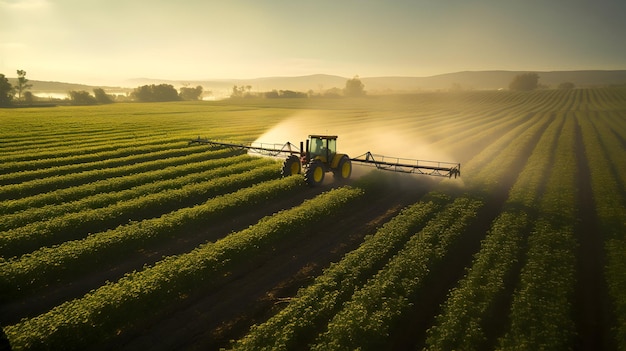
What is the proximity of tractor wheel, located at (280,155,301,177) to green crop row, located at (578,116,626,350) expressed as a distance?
15646 mm

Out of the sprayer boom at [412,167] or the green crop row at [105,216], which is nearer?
the green crop row at [105,216]

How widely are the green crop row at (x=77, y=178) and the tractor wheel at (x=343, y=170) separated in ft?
43.1

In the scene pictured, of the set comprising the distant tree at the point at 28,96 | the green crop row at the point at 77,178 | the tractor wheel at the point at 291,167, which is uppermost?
the distant tree at the point at 28,96

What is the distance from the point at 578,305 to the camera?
31.7 feet

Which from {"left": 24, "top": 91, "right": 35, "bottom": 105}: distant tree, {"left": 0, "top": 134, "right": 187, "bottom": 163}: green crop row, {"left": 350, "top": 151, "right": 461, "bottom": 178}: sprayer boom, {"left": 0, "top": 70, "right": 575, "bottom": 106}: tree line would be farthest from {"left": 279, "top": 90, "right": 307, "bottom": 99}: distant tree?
{"left": 350, "top": 151, "right": 461, "bottom": 178}: sprayer boom

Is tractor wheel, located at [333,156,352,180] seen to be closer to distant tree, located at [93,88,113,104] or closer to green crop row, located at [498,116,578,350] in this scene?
green crop row, located at [498,116,578,350]

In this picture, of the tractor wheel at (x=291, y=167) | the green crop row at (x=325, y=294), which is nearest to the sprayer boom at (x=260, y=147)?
the tractor wheel at (x=291, y=167)

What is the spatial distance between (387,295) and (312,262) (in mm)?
3187

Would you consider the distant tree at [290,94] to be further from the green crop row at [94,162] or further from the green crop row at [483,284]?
the green crop row at [483,284]

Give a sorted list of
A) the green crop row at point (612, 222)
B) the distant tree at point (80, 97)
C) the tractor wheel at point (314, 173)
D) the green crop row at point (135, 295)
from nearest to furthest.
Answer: the green crop row at point (135, 295), the green crop row at point (612, 222), the tractor wheel at point (314, 173), the distant tree at point (80, 97)

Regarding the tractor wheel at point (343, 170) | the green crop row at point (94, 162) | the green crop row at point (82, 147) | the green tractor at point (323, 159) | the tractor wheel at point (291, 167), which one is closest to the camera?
the green tractor at point (323, 159)

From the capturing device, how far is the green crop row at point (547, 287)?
8.00 meters

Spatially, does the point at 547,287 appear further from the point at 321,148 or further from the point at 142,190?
the point at 142,190

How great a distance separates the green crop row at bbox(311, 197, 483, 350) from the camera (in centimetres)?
803
